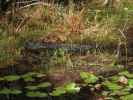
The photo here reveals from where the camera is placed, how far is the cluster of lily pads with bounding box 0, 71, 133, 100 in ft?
12.6

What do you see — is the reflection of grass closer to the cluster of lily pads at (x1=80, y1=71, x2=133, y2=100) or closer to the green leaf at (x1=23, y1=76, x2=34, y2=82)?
the green leaf at (x1=23, y1=76, x2=34, y2=82)

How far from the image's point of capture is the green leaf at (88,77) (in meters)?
4.12

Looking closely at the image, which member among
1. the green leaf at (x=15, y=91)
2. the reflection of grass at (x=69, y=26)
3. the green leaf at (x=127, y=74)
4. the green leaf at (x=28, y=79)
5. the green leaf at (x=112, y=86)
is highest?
the reflection of grass at (x=69, y=26)

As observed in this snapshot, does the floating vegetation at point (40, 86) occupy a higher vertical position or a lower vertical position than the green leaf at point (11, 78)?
lower

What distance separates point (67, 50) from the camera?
16.2 feet

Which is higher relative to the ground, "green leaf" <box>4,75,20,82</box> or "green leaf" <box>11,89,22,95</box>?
"green leaf" <box>4,75,20,82</box>

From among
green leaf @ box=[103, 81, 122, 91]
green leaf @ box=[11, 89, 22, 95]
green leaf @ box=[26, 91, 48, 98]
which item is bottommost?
green leaf @ box=[26, 91, 48, 98]

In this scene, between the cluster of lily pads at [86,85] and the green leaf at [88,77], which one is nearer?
the cluster of lily pads at [86,85]

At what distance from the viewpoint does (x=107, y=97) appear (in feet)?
12.5

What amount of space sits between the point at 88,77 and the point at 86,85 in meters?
0.11

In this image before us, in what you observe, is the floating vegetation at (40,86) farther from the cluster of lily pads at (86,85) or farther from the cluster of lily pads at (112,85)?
the cluster of lily pads at (112,85)

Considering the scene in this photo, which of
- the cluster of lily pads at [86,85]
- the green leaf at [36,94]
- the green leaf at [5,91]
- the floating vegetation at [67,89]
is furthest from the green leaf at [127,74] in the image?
the green leaf at [5,91]

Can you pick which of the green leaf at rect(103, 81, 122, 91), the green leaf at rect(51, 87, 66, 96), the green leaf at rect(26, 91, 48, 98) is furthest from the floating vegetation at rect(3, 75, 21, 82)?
the green leaf at rect(103, 81, 122, 91)

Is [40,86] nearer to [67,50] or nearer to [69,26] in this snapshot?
[67,50]
